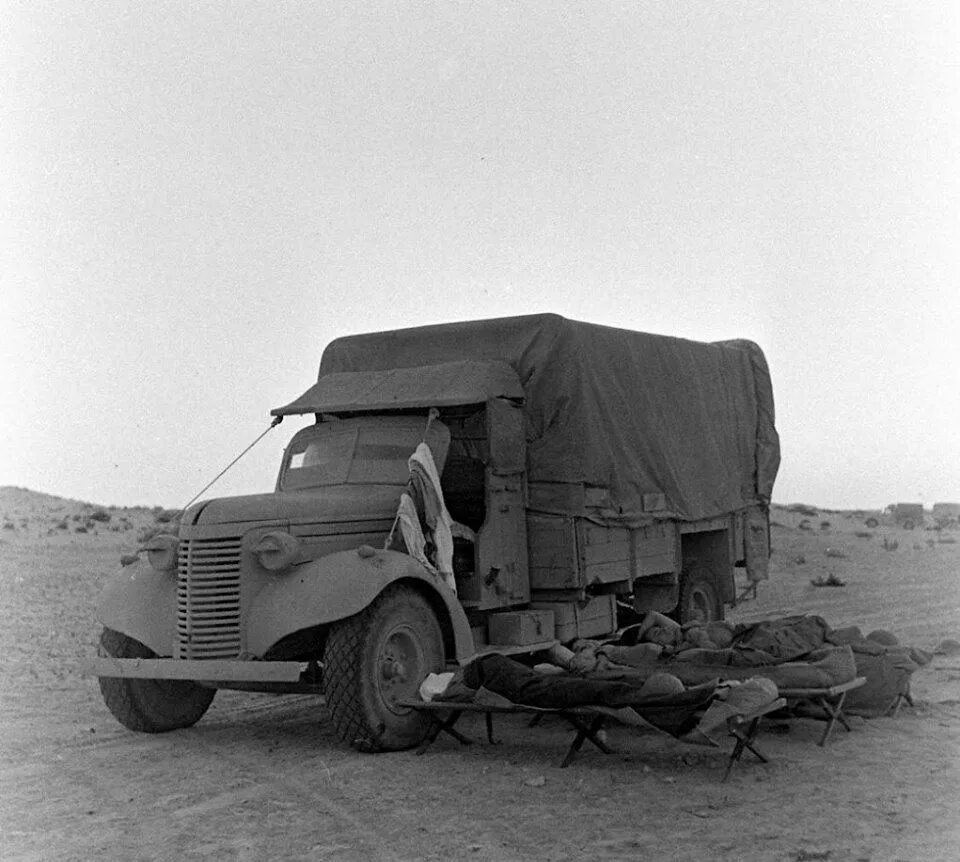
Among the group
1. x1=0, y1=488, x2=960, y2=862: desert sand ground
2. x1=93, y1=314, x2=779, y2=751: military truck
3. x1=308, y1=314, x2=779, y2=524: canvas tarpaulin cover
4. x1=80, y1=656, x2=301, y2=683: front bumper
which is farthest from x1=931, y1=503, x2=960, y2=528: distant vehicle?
x1=80, y1=656, x2=301, y2=683: front bumper

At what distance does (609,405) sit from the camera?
11.3 meters

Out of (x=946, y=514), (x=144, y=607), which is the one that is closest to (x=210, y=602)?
(x=144, y=607)

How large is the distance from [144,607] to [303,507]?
51.2 inches

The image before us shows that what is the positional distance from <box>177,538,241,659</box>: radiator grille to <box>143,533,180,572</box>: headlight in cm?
34

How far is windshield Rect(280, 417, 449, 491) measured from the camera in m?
10.1

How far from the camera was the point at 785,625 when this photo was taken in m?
9.95

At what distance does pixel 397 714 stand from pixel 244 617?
119 cm

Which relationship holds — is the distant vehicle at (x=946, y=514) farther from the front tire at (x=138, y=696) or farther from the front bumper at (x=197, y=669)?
the front bumper at (x=197, y=669)

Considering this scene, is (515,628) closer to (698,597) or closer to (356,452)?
(356,452)

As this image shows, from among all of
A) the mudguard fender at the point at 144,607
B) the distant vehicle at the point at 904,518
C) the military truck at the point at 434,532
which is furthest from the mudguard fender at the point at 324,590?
the distant vehicle at the point at 904,518

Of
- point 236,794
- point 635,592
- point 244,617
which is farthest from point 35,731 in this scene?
point 635,592

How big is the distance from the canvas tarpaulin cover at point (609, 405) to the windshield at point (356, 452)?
0.98m

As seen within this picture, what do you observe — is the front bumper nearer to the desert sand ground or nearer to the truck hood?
the desert sand ground

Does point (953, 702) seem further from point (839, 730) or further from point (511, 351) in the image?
point (511, 351)
